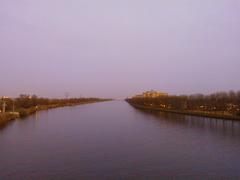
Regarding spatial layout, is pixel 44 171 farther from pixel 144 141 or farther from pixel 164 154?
pixel 144 141

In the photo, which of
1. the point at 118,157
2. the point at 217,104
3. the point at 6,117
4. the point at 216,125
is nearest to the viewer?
the point at 118,157

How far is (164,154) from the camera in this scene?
381 inches

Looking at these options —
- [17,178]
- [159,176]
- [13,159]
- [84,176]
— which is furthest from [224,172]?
[13,159]

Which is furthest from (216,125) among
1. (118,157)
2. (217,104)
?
(118,157)

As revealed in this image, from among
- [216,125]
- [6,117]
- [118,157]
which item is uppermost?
[6,117]

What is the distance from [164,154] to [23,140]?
6407mm

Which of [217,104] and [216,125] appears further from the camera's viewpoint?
[217,104]

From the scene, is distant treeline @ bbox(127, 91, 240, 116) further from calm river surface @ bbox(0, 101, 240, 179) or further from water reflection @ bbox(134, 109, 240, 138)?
calm river surface @ bbox(0, 101, 240, 179)

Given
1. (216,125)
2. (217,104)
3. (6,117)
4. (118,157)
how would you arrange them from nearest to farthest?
(118,157)
(216,125)
(6,117)
(217,104)

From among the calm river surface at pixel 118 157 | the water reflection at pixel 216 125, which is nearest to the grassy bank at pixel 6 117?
the calm river surface at pixel 118 157

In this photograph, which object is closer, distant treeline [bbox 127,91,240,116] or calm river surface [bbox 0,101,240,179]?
calm river surface [bbox 0,101,240,179]

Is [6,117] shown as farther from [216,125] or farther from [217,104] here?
[217,104]

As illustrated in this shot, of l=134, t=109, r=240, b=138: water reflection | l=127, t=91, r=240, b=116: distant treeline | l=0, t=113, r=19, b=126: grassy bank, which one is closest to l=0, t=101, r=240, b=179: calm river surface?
l=134, t=109, r=240, b=138: water reflection

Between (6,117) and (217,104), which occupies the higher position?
(217,104)
